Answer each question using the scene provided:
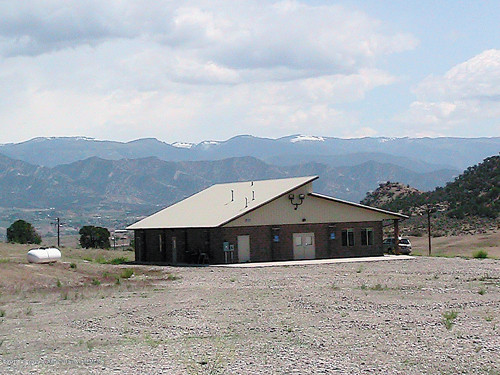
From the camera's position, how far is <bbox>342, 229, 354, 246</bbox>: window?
161 ft

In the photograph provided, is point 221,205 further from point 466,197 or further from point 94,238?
point 466,197

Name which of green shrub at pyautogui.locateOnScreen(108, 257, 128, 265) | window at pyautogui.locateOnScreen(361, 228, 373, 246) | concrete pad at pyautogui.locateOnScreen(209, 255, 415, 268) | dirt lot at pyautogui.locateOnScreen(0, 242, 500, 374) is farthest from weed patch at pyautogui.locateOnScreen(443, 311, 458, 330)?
green shrub at pyautogui.locateOnScreen(108, 257, 128, 265)

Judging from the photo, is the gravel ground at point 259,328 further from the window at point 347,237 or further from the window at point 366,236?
the window at point 366,236

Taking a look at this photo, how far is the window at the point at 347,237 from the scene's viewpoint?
4916 cm

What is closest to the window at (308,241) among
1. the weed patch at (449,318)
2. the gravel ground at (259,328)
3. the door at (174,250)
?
the door at (174,250)

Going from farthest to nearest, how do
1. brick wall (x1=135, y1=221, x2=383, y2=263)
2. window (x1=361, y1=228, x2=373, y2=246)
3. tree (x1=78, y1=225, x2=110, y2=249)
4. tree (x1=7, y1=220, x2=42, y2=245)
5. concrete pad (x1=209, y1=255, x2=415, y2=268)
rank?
tree (x1=78, y1=225, x2=110, y2=249)
tree (x1=7, y1=220, x2=42, y2=245)
window (x1=361, y1=228, x2=373, y2=246)
brick wall (x1=135, y1=221, x2=383, y2=263)
concrete pad (x1=209, y1=255, x2=415, y2=268)

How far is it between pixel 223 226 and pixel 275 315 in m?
24.6

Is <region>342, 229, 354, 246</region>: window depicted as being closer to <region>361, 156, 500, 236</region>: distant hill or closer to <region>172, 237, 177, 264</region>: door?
<region>172, 237, 177, 264</region>: door

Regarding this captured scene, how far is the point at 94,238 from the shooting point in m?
81.6

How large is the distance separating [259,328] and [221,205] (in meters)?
32.8

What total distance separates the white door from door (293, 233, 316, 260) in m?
2.99

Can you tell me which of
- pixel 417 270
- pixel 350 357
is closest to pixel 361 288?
pixel 417 270

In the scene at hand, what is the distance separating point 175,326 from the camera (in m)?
18.9

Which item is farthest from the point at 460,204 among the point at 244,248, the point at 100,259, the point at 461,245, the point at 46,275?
the point at 46,275
